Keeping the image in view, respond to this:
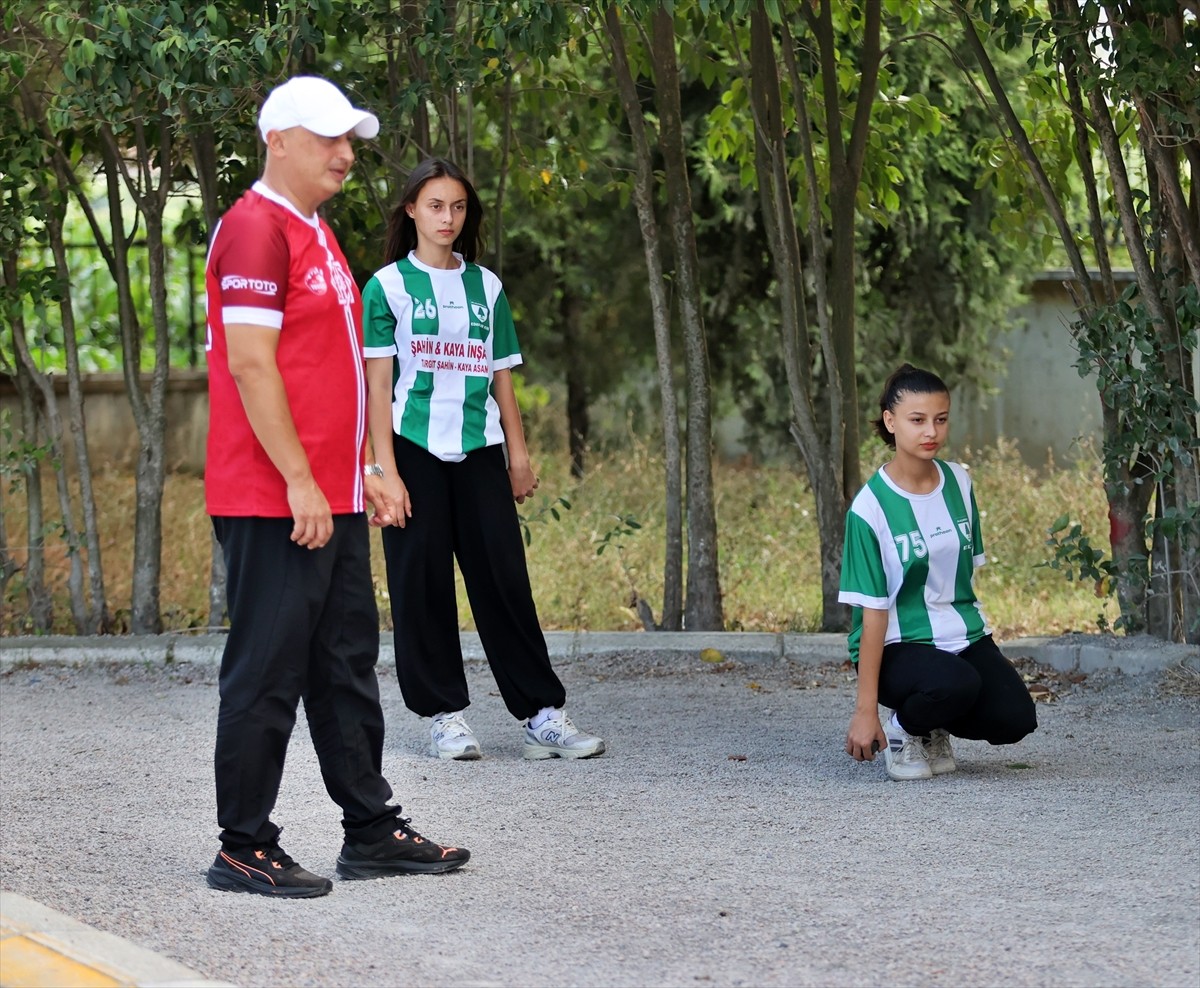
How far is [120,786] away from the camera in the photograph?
5297mm

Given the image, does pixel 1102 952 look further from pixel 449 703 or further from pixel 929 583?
pixel 449 703

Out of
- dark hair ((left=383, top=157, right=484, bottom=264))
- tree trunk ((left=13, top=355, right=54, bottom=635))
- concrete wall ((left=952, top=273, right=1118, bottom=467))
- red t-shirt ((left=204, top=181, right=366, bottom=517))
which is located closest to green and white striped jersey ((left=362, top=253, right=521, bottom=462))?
dark hair ((left=383, top=157, right=484, bottom=264))

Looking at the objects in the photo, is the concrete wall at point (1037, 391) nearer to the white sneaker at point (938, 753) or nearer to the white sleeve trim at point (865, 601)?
the white sneaker at point (938, 753)

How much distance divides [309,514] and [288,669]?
39cm

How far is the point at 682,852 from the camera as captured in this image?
4281mm

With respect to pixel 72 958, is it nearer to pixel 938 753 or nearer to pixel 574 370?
pixel 938 753

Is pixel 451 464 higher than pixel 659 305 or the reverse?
the reverse

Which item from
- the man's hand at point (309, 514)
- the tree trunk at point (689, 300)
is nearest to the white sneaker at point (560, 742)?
the man's hand at point (309, 514)

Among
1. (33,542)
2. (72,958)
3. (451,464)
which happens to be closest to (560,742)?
(451,464)

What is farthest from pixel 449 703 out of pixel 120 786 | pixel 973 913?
pixel 973 913

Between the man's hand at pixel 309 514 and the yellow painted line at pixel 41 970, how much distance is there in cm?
102

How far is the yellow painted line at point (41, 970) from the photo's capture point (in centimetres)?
314

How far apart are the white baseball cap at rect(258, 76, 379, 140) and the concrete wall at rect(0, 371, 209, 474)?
29.3 ft

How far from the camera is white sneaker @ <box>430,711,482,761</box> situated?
5543 mm
